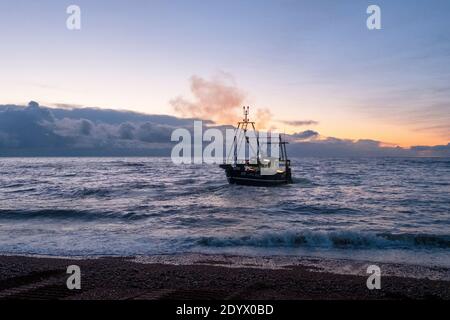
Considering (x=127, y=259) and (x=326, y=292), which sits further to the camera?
(x=127, y=259)

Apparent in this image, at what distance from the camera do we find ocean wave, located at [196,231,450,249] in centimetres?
1694

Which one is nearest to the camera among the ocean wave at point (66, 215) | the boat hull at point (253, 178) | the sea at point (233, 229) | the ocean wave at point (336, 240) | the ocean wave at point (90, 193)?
the sea at point (233, 229)

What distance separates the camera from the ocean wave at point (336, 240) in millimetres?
16938

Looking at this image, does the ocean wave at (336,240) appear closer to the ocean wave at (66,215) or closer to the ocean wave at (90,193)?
the ocean wave at (66,215)

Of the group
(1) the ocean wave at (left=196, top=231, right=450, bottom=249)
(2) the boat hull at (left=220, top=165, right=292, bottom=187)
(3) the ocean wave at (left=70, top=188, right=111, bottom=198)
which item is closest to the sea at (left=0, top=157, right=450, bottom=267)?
(1) the ocean wave at (left=196, top=231, right=450, bottom=249)

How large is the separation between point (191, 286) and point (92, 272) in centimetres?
352

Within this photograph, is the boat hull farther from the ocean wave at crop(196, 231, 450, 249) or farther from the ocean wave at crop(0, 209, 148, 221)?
the ocean wave at crop(196, 231, 450, 249)

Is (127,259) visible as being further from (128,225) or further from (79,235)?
(128,225)

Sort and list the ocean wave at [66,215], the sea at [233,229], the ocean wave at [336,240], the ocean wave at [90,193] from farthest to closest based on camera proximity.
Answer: the ocean wave at [90,193] → the ocean wave at [66,215] → the ocean wave at [336,240] → the sea at [233,229]

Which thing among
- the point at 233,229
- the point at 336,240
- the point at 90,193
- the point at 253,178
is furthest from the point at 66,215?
the point at 253,178

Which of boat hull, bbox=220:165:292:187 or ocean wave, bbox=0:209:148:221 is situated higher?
boat hull, bbox=220:165:292:187

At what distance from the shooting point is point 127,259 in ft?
45.6

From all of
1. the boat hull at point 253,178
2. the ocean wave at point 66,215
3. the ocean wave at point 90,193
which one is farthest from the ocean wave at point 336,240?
the boat hull at point 253,178
